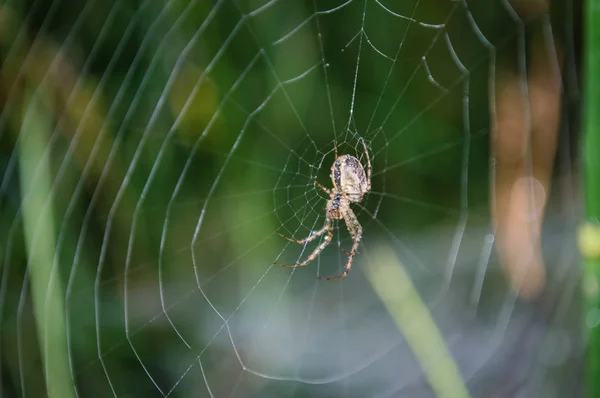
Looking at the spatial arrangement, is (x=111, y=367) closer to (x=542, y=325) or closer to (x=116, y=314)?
(x=116, y=314)

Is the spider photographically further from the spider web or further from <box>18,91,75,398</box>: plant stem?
<box>18,91,75,398</box>: plant stem

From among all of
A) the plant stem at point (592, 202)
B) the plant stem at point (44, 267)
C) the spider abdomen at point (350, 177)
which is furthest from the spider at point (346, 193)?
the plant stem at point (592, 202)

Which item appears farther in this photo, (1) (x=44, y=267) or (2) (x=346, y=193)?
(2) (x=346, y=193)

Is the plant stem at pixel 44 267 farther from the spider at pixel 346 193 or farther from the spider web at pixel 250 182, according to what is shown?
the spider at pixel 346 193

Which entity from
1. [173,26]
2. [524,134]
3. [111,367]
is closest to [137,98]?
[173,26]

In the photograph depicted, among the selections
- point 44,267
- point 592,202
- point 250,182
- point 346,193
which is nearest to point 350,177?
point 346,193

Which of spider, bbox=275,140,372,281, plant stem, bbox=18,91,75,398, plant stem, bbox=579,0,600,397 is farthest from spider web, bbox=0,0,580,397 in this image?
plant stem, bbox=579,0,600,397

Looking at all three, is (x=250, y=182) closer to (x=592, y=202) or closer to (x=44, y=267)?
(x=44, y=267)
